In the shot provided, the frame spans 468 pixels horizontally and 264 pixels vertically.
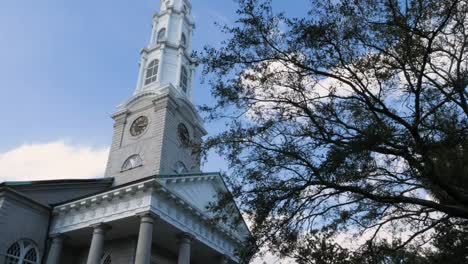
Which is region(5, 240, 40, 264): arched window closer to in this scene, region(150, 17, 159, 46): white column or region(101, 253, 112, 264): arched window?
region(101, 253, 112, 264): arched window

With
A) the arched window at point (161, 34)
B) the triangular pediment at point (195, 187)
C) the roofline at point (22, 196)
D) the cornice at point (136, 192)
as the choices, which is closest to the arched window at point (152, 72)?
the arched window at point (161, 34)

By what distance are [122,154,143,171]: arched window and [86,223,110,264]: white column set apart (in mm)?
6703

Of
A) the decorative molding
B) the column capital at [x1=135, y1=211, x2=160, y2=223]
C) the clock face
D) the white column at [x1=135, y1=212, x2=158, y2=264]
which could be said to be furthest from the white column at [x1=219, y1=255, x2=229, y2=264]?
the clock face

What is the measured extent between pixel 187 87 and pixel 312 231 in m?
23.1

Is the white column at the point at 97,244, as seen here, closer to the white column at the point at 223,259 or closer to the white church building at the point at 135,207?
the white church building at the point at 135,207

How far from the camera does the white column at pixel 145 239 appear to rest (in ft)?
60.5

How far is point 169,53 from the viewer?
3325 centimetres

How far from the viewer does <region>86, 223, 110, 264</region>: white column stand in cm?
1934

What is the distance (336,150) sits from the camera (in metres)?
9.77

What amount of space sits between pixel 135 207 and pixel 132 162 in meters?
7.72

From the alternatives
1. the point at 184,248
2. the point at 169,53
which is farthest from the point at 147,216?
the point at 169,53

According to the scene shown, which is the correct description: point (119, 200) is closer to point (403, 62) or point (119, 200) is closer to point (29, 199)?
point (29, 199)

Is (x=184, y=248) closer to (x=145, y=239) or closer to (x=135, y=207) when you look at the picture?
(x=145, y=239)

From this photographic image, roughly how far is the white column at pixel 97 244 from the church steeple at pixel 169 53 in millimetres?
11305
